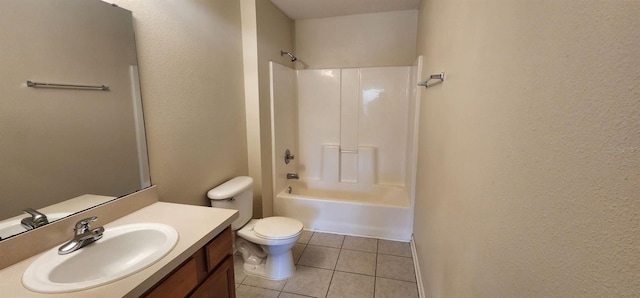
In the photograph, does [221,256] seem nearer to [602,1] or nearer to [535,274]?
[535,274]

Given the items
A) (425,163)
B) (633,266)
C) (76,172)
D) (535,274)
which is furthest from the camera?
(425,163)

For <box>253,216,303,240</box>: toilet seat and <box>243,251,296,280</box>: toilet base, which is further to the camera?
<box>243,251,296,280</box>: toilet base

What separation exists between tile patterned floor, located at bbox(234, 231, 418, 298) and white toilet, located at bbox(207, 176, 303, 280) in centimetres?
Result: 8

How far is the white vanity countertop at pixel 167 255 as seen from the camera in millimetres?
794

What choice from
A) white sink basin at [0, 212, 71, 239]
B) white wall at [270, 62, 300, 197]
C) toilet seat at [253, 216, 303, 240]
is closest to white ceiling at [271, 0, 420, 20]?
white wall at [270, 62, 300, 197]

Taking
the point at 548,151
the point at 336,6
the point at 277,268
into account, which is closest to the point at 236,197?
the point at 277,268

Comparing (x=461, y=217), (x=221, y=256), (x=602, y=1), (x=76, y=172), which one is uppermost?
(x=602, y=1)

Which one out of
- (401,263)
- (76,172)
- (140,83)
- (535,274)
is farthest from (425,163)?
(76,172)

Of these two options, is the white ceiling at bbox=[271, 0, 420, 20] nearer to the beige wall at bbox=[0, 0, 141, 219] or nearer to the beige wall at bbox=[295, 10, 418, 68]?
the beige wall at bbox=[295, 10, 418, 68]

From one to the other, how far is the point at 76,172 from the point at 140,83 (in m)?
0.54

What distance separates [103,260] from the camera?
3.51 ft

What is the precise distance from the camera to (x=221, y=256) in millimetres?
1263

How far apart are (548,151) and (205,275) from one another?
1291 mm

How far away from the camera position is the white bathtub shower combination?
2729 millimetres
